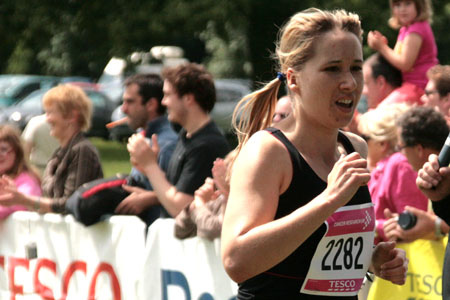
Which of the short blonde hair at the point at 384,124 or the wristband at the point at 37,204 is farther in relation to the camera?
the wristband at the point at 37,204

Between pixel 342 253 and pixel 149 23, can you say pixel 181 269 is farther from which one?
pixel 149 23

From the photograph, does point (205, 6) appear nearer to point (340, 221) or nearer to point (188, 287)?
point (188, 287)

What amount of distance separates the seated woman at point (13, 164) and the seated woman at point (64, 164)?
36 centimetres

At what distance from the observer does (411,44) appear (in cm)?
710

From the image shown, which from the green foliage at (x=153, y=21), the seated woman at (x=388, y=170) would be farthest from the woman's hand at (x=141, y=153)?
the green foliage at (x=153, y=21)

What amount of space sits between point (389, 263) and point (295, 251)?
487 mm

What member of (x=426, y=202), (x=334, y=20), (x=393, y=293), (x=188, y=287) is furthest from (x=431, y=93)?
(x=334, y=20)

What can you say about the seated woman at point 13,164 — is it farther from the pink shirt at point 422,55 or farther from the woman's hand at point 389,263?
the woman's hand at point 389,263

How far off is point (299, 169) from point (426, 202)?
8.93 feet

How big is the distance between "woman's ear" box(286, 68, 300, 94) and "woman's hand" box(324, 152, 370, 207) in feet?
1.23

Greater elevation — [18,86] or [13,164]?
[18,86]

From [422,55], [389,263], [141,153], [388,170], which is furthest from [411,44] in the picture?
[389,263]

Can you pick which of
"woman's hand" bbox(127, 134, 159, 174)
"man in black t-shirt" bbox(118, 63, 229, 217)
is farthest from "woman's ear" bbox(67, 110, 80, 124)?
"woman's hand" bbox(127, 134, 159, 174)

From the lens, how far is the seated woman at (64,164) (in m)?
6.74
